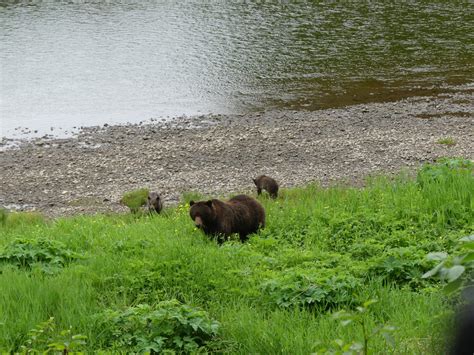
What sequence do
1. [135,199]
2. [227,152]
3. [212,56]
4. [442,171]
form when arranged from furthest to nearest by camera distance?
[212,56]
[227,152]
[135,199]
[442,171]

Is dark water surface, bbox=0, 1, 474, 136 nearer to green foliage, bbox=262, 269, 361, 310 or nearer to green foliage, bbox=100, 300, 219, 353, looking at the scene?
green foliage, bbox=262, 269, 361, 310

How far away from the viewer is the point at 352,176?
1673 cm

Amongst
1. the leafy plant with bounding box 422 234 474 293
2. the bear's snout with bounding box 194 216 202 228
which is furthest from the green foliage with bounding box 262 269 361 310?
the leafy plant with bounding box 422 234 474 293

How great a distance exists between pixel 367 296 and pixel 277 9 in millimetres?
30505

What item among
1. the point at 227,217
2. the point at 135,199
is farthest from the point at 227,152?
the point at 227,217

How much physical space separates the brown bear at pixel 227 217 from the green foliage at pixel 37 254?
71.4 inches

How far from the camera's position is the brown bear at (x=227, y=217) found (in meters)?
9.84

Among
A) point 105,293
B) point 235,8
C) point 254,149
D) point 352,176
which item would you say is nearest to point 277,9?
point 235,8

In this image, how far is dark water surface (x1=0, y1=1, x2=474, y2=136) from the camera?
82.7ft

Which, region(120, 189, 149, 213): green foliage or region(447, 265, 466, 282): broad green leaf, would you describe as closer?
region(447, 265, 466, 282): broad green leaf

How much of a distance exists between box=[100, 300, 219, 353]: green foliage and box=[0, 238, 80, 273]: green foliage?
1.80 metres

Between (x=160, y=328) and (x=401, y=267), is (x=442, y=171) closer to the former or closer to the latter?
(x=401, y=267)

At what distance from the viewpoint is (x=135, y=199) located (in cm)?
1523

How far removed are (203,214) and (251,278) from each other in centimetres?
206
